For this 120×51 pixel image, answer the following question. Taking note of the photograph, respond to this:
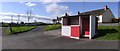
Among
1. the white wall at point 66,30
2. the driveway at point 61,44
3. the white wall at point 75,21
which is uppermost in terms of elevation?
the white wall at point 75,21

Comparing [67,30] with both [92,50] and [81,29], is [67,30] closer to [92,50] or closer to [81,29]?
[81,29]

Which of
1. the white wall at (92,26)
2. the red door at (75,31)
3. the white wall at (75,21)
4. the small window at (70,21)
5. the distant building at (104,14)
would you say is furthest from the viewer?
the distant building at (104,14)

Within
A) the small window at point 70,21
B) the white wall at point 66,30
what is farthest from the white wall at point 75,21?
the white wall at point 66,30

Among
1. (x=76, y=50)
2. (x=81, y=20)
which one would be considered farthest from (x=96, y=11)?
(x=76, y=50)

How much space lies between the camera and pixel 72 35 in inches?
1022

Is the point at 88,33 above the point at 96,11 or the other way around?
the other way around

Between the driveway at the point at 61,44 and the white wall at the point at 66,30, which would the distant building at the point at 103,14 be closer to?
the white wall at the point at 66,30

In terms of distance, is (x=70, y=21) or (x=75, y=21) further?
(x=70, y=21)

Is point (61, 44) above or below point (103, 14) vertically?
below

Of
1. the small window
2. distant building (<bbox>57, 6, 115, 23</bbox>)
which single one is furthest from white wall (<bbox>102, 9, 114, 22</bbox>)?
the small window

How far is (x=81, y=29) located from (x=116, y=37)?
504 centimetres

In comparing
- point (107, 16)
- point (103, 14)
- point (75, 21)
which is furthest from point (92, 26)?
point (107, 16)

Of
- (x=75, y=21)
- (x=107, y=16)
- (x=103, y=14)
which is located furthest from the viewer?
(x=107, y=16)

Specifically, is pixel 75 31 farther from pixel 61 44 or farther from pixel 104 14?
pixel 104 14
